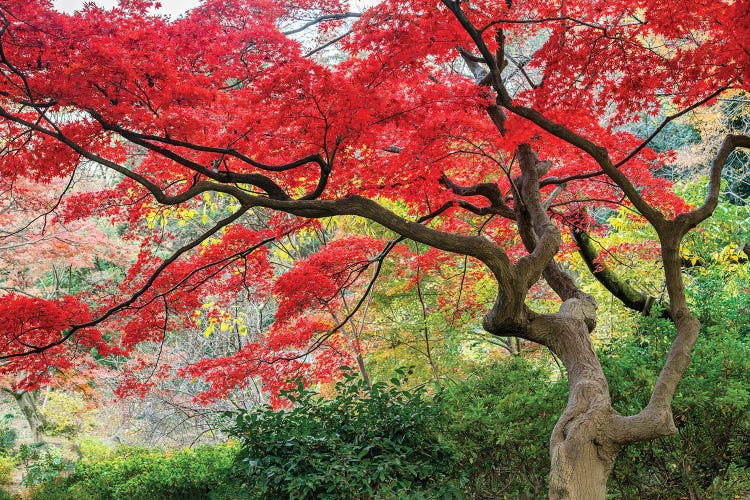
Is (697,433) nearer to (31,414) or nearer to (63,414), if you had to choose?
(31,414)

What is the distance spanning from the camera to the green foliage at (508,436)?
13.0 ft

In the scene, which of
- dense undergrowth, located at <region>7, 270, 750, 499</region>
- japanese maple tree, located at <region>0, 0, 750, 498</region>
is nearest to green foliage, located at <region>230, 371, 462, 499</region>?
dense undergrowth, located at <region>7, 270, 750, 499</region>

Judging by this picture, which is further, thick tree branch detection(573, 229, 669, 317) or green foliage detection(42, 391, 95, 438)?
green foliage detection(42, 391, 95, 438)

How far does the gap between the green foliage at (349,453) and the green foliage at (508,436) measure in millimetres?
128

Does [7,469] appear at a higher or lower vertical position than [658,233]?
higher

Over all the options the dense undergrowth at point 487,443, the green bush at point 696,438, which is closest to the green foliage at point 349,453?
the dense undergrowth at point 487,443

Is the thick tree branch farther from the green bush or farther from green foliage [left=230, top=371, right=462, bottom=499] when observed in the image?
green foliage [left=230, top=371, right=462, bottom=499]

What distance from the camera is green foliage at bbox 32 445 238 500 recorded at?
7.21m

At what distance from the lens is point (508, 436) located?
152 inches

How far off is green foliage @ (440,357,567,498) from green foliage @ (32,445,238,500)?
3.30 metres

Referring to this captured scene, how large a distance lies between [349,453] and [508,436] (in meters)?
0.93

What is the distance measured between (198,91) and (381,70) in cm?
118

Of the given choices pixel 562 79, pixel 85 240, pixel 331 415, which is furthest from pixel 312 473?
pixel 85 240

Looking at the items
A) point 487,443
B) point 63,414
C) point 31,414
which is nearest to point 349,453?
point 487,443
